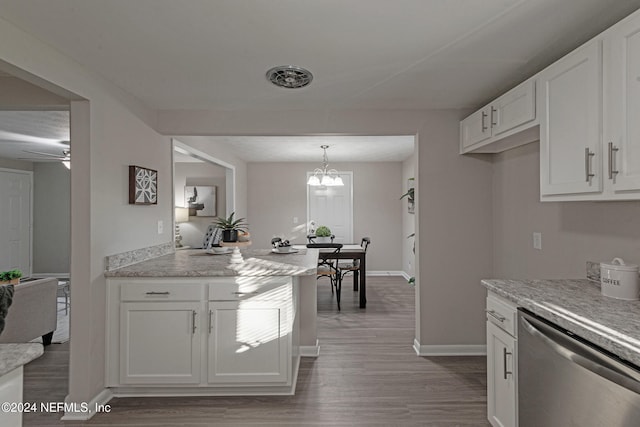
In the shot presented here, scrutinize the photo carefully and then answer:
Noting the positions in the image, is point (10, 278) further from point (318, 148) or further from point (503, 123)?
point (503, 123)

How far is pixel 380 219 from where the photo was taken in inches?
282

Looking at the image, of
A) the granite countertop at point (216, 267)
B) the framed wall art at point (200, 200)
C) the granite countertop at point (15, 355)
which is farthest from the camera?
the framed wall art at point (200, 200)

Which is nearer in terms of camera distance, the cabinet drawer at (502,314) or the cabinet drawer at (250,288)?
the cabinet drawer at (502,314)

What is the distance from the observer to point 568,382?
1.37 m

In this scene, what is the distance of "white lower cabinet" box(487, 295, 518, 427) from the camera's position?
1765 mm

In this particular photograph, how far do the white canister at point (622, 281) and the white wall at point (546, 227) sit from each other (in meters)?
0.26

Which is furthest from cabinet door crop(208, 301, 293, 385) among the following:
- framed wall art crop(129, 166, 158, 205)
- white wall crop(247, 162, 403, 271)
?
white wall crop(247, 162, 403, 271)

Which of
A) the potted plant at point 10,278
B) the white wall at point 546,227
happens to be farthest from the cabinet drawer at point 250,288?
the potted plant at point 10,278

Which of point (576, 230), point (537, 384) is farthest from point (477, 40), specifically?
point (537, 384)

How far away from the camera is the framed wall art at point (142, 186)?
108 inches

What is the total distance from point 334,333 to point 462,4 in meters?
3.21

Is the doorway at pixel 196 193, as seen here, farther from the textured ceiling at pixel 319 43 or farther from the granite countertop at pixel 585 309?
the granite countertop at pixel 585 309

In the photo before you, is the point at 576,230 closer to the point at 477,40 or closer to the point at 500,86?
the point at 500,86

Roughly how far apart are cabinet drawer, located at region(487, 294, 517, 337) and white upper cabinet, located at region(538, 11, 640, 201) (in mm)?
633
